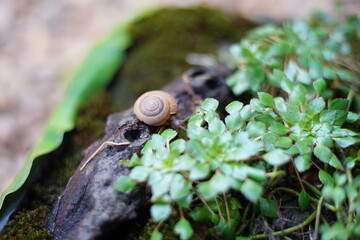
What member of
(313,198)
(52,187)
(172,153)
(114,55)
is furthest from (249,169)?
(114,55)

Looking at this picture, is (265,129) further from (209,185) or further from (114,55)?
(114,55)

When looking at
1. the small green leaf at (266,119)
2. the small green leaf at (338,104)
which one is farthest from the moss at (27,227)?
the small green leaf at (338,104)

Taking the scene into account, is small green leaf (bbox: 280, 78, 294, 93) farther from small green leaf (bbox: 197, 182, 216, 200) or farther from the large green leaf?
the large green leaf

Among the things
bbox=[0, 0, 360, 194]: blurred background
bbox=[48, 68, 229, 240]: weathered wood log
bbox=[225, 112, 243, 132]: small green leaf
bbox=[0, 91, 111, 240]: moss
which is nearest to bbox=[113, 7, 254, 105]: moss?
bbox=[0, 91, 111, 240]: moss

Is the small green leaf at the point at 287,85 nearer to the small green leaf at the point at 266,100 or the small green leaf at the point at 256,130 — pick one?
the small green leaf at the point at 266,100

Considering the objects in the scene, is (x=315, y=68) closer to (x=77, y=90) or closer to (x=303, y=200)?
(x=303, y=200)

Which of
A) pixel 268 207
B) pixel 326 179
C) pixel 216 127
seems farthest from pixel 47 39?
pixel 326 179
